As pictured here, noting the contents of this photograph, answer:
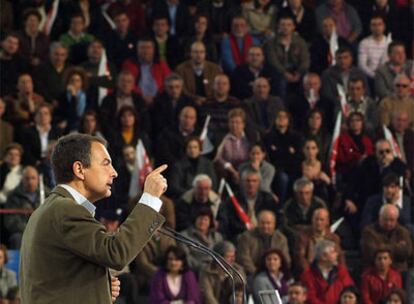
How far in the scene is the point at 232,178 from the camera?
48.8 feet

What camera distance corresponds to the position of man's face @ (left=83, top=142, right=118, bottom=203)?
226 inches

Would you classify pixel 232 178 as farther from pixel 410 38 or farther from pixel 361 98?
pixel 410 38

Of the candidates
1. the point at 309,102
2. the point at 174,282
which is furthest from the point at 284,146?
the point at 174,282

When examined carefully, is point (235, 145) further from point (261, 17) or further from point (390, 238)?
point (261, 17)

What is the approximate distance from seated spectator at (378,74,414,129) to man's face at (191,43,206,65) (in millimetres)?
1979

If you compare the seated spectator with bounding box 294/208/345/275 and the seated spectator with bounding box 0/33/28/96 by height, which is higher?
the seated spectator with bounding box 0/33/28/96

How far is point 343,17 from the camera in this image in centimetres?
1731

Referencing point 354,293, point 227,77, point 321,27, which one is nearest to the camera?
point 354,293

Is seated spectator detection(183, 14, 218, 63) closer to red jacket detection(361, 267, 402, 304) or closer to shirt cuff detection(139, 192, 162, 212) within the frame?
red jacket detection(361, 267, 402, 304)

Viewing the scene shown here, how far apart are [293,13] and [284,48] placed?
2.51 ft

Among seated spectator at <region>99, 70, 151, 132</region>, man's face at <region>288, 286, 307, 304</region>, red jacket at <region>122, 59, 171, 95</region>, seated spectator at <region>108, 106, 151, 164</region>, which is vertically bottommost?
man's face at <region>288, 286, 307, 304</region>

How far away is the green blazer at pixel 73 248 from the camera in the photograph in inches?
221

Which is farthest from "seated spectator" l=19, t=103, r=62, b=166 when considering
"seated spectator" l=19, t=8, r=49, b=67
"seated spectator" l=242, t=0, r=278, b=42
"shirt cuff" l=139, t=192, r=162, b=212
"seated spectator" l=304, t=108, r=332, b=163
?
"shirt cuff" l=139, t=192, r=162, b=212

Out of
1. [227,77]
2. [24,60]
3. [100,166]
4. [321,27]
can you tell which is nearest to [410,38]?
[321,27]
